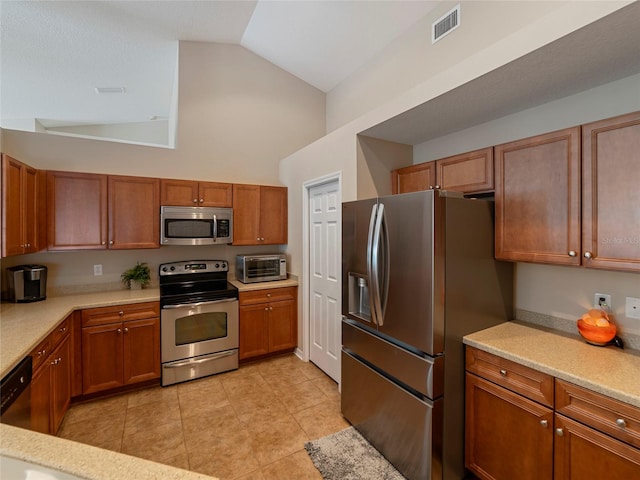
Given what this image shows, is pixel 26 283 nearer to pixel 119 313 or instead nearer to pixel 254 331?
pixel 119 313

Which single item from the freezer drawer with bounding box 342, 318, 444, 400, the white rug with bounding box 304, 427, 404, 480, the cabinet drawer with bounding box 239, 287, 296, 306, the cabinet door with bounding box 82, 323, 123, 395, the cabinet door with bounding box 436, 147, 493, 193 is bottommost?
the white rug with bounding box 304, 427, 404, 480

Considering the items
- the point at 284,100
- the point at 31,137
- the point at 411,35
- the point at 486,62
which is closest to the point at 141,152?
the point at 31,137

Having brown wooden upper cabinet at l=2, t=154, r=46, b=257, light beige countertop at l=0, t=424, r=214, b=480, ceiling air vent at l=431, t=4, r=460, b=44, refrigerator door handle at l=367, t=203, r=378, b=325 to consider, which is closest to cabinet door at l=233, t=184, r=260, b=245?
brown wooden upper cabinet at l=2, t=154, r=46, b=257

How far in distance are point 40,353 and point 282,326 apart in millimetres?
2204

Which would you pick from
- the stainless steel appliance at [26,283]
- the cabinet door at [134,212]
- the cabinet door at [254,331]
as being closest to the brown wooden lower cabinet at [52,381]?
the stainless steel appliance at [26,283]

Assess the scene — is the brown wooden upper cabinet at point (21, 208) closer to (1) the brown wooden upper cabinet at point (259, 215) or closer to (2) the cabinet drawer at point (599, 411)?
(1) the brown wooden upper cabinet at point (259, 215)

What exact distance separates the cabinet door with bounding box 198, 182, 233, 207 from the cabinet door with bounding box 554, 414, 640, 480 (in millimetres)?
3370

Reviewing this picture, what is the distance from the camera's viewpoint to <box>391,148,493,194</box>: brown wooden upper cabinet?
6.86 feet

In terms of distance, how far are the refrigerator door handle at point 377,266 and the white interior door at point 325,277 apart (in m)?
0.87

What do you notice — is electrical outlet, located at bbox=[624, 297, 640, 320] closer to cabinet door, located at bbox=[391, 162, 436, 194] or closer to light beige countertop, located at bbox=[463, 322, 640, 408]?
light beige countertop, located at bbox=[463, 322, 640, 408]

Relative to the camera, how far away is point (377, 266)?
2066mm

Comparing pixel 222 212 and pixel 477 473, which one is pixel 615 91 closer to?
pixel 477 473

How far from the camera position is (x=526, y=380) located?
1604 millimetres

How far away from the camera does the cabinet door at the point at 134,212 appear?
10.1 feet
